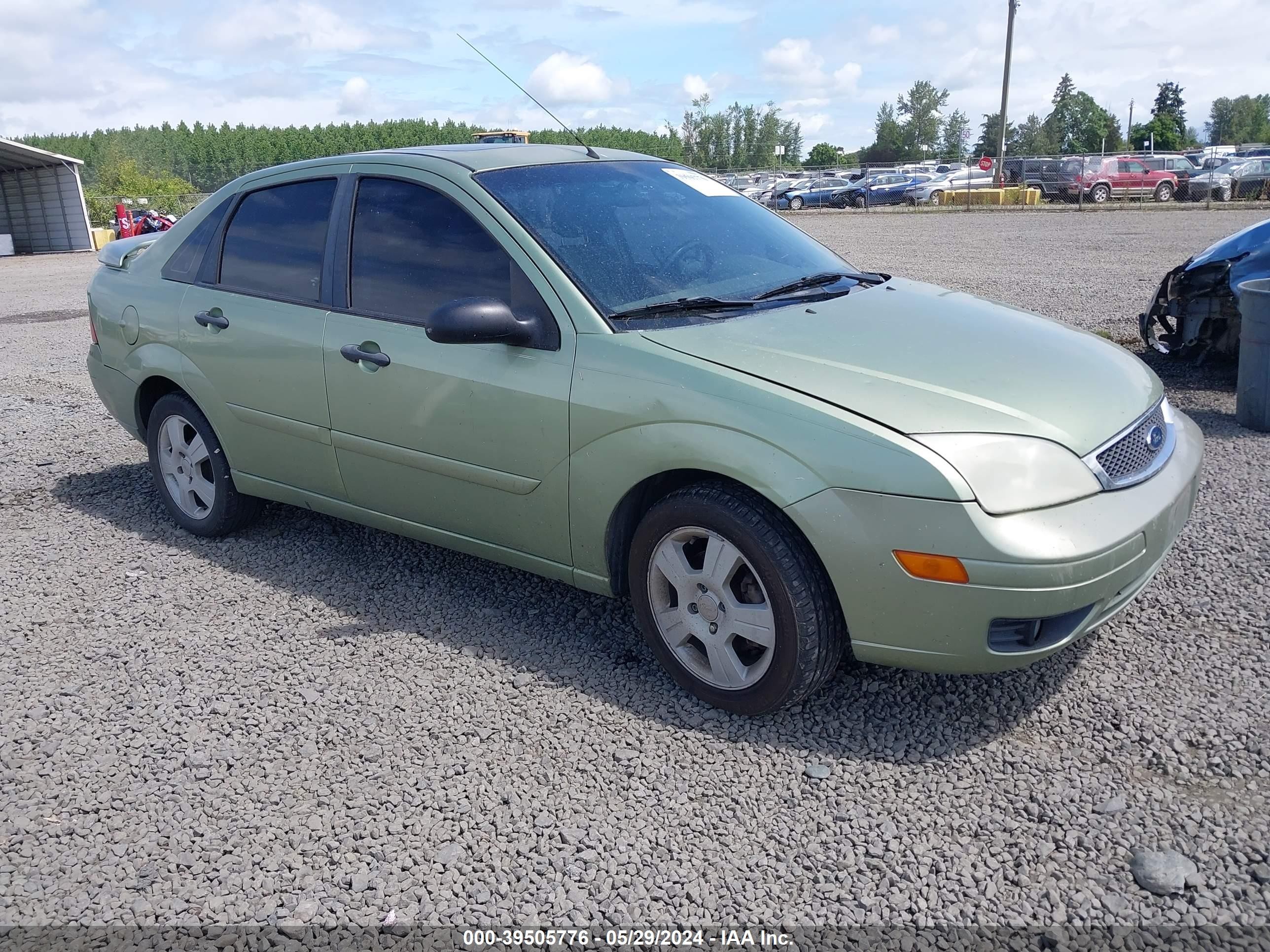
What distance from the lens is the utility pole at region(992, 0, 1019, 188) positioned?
125 feet

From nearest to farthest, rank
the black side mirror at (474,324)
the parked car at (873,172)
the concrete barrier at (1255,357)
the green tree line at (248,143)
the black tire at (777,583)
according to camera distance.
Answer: the black tire at (777,583), the black side mirror at (474,324), the concrete barrier at (1255,357), the parked car at (873,172), the green tree line at (248,143)

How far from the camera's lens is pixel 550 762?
10.2 feet

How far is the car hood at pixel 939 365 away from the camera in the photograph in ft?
9.73

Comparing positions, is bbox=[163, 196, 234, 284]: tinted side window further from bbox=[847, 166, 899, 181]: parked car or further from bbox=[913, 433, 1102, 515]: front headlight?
bbox=[847, 166, 899, 181]: parked car

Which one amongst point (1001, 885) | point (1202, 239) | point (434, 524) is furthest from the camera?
point (1202, 239)

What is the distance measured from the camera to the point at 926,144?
334 feet

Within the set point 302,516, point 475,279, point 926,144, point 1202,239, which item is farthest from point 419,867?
point 926,144

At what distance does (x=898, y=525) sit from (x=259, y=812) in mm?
1944

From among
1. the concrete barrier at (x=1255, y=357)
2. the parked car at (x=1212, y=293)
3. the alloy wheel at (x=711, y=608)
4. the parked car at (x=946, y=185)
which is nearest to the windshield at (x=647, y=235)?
the alloy wheel at (x=711, y=608)

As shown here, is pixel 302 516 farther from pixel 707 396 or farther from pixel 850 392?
pixel 850 392

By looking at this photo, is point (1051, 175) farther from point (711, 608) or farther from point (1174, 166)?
point (711, 608)

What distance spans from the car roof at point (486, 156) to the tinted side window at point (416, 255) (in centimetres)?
17

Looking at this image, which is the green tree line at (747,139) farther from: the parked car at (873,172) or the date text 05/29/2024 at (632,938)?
the date text 05/29/2024 at (632,938)

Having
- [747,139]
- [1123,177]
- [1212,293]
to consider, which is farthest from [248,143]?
[1212,293]
